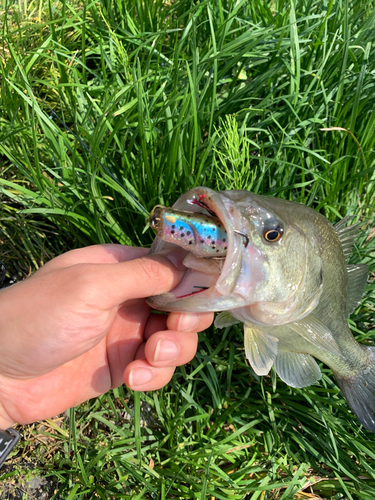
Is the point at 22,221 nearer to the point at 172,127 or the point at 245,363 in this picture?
the point at 172,127

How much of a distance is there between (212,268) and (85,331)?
0.56 metres

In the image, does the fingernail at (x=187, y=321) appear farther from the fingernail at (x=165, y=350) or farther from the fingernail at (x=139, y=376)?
the fingernail at (x=139, y=376)

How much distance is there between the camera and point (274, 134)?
2805 millimetres

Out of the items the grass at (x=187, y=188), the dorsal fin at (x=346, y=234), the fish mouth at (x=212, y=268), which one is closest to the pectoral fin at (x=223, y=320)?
the fish mouth at (x=212, y=268)

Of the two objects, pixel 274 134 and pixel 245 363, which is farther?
pixel 274 134

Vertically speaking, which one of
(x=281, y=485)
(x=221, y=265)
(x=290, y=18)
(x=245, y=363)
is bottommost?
(x=281, y=485)

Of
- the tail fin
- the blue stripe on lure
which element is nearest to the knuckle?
the blue stripe on lure

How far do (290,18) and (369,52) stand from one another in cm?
77

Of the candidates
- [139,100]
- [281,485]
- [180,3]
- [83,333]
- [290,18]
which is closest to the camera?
[83,333]

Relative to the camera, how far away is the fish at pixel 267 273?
1.43 m

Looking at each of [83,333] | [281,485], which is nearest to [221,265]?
[83,333]

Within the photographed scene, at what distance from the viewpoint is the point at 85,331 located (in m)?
1.67

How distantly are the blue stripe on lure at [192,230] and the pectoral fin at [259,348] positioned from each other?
55 cm

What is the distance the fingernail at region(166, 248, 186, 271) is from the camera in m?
1.63
